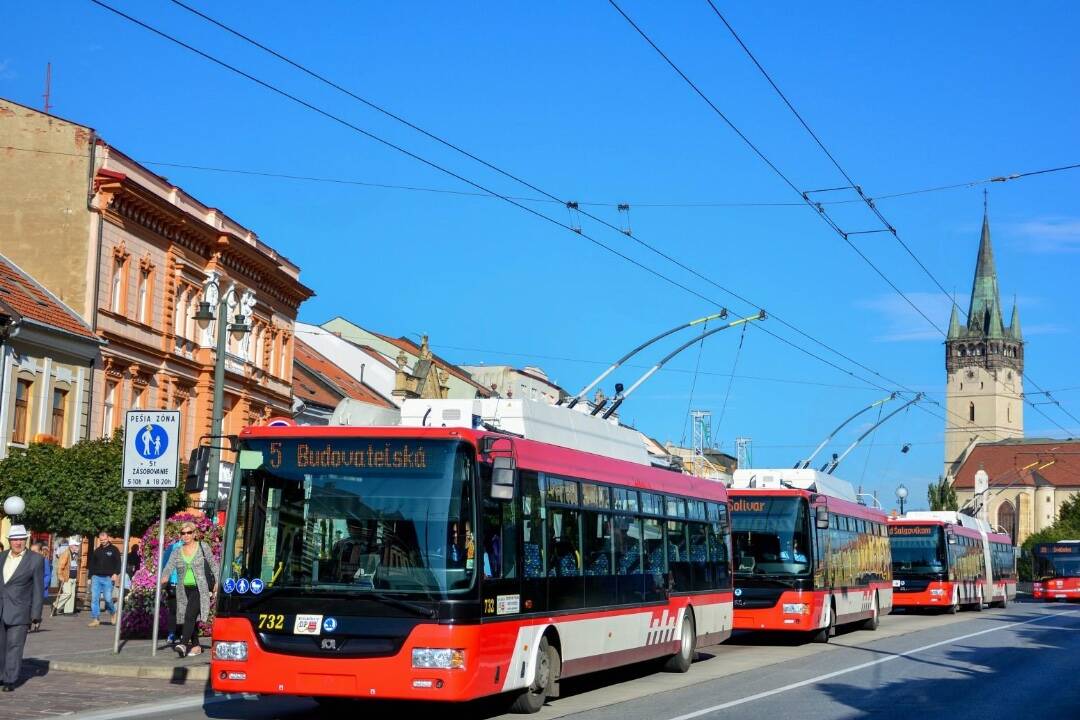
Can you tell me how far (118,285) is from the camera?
39.0 meters

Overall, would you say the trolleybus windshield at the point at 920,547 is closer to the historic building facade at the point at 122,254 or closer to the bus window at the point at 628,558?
the historic building facade at the point at 122,254

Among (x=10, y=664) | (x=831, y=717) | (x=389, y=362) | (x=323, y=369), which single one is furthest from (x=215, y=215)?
(x=831, y=717)

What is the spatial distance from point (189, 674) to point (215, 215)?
29.2m

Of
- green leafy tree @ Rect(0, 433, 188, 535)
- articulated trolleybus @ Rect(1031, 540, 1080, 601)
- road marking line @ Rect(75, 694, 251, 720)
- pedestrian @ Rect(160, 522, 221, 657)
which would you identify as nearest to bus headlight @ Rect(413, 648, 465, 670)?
road marking line @ Rect(75, 694, 251, 720)

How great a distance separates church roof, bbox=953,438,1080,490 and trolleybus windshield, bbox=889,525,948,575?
→ 11833 centimetres

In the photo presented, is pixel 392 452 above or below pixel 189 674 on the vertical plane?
above

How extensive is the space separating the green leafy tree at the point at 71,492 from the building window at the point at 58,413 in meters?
4.74

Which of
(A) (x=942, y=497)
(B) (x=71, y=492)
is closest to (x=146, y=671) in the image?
(B) (x=71, y=492)

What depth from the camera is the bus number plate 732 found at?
1286 cm

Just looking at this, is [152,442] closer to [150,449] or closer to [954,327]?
[150,449]

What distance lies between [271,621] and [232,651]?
17.6 inches

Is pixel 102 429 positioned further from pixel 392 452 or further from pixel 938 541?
pixel 392 452

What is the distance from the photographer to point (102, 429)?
125 ft

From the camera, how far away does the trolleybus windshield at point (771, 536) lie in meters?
26.0
